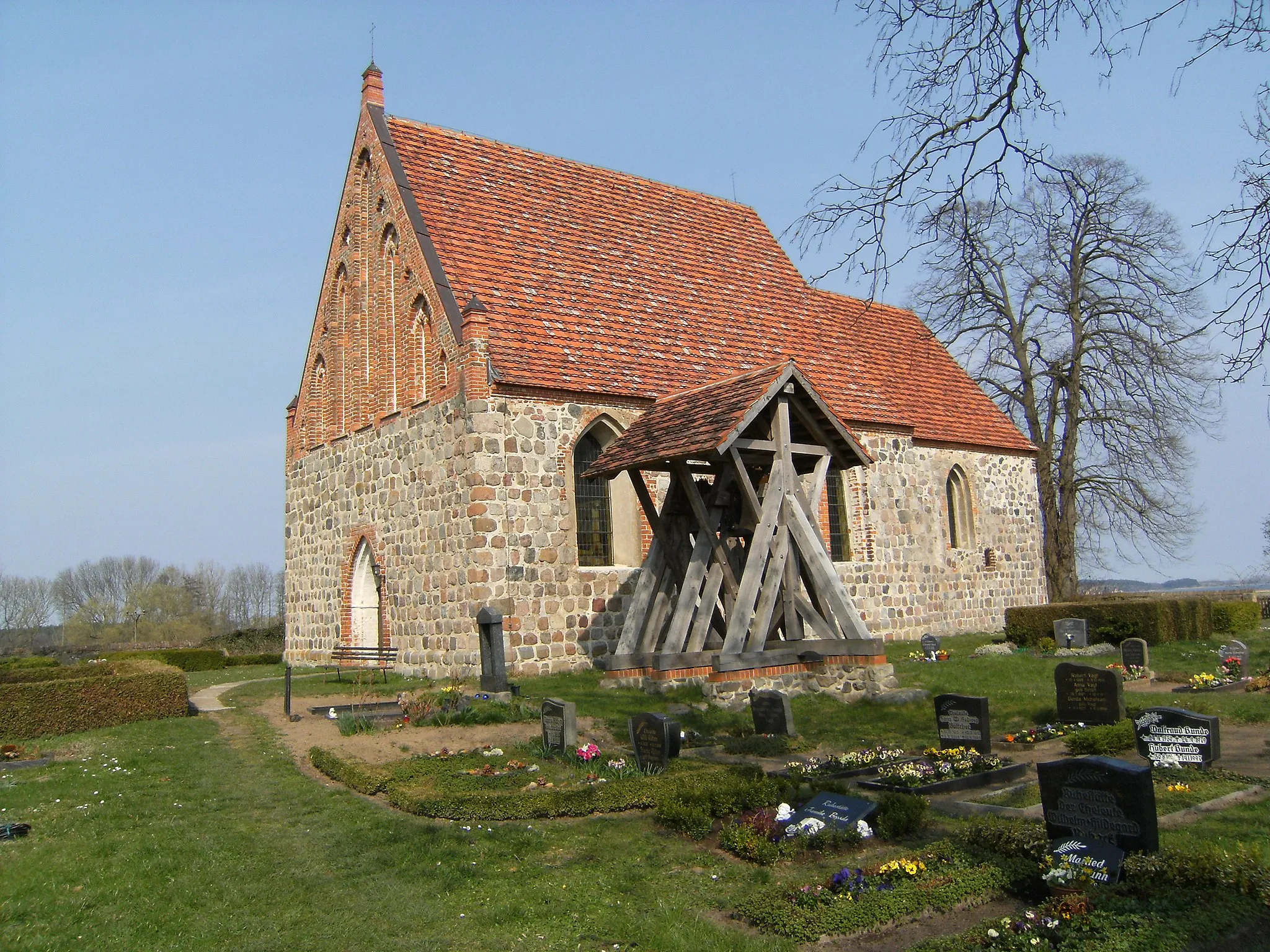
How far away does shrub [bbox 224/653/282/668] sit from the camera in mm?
27866

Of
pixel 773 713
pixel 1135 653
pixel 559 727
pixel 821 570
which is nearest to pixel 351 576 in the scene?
pixel 821 570

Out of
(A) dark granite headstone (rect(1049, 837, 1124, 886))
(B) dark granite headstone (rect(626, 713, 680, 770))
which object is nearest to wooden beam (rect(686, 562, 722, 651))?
(B) dark granite headstone (rect(626, 713, 680, 770))

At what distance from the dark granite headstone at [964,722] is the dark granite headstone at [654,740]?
10.3 ft

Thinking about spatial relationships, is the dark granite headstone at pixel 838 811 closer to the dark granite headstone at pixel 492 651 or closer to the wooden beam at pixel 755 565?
the wooden beam at pixel 755 565

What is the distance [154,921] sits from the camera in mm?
6141

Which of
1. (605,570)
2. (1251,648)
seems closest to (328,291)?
(605,570)

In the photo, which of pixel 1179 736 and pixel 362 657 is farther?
pixel 362 657

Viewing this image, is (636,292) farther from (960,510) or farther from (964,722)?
(964,722)

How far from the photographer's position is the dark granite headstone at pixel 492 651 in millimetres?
14648

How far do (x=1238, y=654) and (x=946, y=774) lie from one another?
8765mm

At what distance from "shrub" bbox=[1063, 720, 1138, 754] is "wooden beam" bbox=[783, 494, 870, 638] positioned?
4129 millimetres

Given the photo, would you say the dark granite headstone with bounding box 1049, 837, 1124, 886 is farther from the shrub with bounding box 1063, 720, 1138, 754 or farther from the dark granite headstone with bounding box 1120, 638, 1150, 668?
the dark granite headstone with bounding box 1120, 638, 1150, 668

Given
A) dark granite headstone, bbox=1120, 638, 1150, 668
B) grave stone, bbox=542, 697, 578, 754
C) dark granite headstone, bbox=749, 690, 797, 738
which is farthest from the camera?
dark granite headstone, bbox=1120, 638, 1150, 668

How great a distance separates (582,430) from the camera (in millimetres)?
17797
